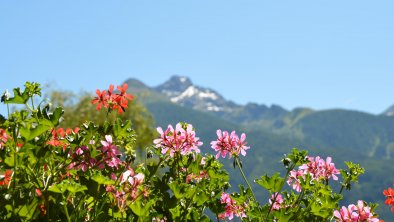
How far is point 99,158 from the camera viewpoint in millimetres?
3904

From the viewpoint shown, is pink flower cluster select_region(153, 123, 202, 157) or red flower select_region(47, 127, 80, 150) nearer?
red flower select_region(47, 127, 80, 150)

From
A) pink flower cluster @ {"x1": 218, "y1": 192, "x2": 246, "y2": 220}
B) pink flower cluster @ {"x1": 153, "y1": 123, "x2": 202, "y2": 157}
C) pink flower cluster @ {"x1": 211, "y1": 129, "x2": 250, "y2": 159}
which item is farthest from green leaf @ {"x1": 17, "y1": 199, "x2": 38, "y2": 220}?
pink flower cluster @ {"x1": 218, "y1": 192, "x2": 246, "y2": 220}

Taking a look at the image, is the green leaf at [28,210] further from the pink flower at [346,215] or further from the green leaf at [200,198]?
the pink flower at [346,215]

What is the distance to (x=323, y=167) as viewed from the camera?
5121 mm

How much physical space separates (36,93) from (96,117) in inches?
1815

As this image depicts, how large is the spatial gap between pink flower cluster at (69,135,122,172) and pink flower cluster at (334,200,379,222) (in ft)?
5.80

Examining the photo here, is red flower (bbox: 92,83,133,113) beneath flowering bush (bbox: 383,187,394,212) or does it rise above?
above

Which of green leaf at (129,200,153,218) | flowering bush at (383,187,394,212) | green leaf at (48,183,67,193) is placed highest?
green leaf at (48,183,67,193)

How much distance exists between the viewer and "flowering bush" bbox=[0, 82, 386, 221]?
3496mm

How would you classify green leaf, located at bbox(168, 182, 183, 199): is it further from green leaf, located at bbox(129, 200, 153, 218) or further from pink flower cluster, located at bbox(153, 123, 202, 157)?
pink flower cluster, located at bbox(153, 123, 202, 157)

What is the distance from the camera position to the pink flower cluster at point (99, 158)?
3822 millimetres

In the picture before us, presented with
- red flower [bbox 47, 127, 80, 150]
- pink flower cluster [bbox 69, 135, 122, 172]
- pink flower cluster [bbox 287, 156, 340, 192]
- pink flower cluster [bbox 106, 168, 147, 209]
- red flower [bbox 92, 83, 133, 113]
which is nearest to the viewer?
pink flower cluster [bbox 106, 168, 147, 209]

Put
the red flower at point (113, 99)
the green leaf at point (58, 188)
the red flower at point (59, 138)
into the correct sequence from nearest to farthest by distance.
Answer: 1. the green leaf at point (58, 188)
2. the red flower at point (59, 138)
3. the red flower at point (113, 99)

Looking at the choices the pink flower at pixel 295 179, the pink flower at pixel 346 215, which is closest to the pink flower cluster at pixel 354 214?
the pink flower at pixel 346 215
